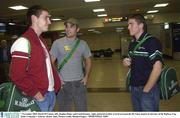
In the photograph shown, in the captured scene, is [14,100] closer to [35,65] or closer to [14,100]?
[14,100]

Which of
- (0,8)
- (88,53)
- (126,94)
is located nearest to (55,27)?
(0,8)

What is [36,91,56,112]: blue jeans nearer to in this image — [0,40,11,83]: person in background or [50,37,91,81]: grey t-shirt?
[50,37,91,81]: grey t-shirt

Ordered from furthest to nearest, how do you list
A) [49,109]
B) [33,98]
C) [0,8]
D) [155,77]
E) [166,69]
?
1. [0,8]
2. [166,69]
3. [155,77]
4. [49,109]
5. [33,98]

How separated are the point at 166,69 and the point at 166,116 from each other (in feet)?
5.99

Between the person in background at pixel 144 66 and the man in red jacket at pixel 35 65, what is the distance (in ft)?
2.85

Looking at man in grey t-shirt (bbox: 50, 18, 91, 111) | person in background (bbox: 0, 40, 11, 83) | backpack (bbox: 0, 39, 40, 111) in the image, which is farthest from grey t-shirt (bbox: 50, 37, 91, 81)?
person in background (bbox: 0, 40, 11, 83)

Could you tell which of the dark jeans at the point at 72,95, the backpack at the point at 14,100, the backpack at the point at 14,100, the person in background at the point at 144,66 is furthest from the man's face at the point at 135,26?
the backpack at the point at 14,100

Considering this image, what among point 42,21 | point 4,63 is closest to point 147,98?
point 42,21

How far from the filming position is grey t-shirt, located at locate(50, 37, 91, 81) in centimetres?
391

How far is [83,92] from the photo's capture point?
13.1 ft

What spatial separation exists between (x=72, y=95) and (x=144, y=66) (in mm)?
1170

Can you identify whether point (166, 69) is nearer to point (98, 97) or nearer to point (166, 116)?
A: point (166, 116)

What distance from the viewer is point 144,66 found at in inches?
124

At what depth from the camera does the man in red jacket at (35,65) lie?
2.46m
